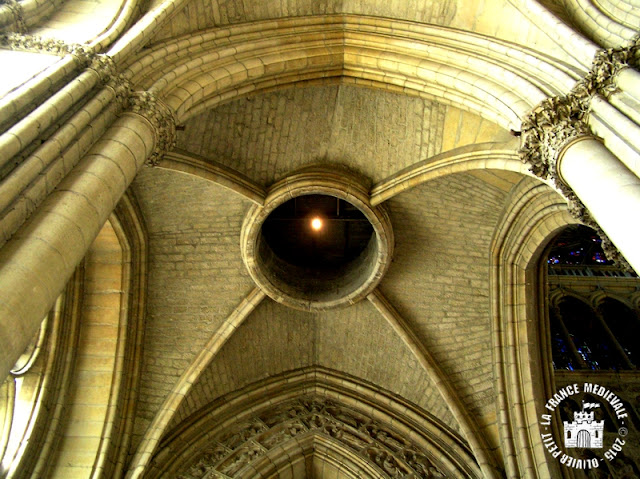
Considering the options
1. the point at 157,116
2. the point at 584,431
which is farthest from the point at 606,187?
the point at 584,431

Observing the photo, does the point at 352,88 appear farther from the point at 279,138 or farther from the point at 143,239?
the point at 143,239

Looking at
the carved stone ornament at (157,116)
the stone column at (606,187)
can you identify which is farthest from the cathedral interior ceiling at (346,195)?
the stone column at (606,187)

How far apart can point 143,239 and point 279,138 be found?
2378 millimetres

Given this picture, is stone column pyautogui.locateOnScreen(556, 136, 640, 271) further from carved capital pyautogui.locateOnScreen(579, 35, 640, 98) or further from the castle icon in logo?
the castle icon in logo

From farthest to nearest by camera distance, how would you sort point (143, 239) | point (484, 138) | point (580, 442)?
1. point (143, 239)
2. point (580, 442)
3. point (484, 138)

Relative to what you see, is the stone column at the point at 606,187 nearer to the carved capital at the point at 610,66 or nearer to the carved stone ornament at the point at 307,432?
the carved capital at the point at 610,66

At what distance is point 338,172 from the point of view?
6977mm

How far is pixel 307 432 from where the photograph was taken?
7754 millimetres

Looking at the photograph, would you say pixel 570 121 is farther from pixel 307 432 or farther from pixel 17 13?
pixel 307 432

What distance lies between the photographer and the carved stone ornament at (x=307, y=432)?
23.7ft

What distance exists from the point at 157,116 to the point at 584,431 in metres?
6.35

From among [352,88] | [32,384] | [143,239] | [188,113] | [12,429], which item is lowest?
[12,429]

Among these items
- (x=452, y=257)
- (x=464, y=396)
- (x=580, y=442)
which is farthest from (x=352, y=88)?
(x=580, y=442)

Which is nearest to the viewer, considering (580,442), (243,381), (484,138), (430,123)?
(484,138)
